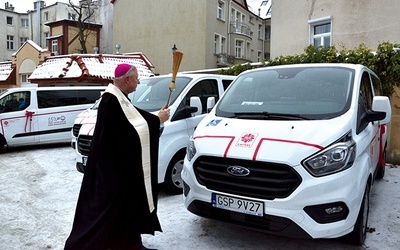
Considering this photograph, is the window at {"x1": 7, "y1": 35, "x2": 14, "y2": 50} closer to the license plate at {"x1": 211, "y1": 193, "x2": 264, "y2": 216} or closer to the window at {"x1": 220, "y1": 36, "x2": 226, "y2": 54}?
the window at {"x1": 220, "y1": 36, "x2": 226, "y2": 54}

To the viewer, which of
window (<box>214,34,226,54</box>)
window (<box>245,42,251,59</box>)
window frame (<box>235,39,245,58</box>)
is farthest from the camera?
window (<box>245,42,251,59</box>)

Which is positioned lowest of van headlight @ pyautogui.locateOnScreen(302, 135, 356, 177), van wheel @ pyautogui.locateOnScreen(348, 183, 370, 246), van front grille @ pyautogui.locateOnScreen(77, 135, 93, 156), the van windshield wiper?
van wheel @ pyautogui.locateOnScreen(348, 183, 370, 246)

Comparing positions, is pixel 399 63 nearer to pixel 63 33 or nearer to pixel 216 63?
pixel 216 63

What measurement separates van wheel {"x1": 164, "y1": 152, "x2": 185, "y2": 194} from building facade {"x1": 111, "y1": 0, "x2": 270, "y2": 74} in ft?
69.7

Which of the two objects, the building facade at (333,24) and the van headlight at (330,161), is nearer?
the van headlight at (330,161)

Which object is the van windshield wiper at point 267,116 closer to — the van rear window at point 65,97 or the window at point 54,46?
the van rear window at point 65,97

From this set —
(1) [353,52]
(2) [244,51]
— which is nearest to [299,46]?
(1) [353,52]

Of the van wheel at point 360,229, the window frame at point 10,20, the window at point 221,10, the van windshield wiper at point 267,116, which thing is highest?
the window frame at point 10,20

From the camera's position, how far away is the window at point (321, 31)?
13.1 meters

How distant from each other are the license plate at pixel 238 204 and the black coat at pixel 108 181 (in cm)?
78

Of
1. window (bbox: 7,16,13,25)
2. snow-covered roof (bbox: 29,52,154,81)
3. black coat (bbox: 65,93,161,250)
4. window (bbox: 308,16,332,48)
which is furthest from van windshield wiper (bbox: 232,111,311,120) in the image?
window (bbox: 7,16,13,25)

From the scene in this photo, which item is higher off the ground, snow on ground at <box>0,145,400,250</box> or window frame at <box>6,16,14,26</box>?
window frame at <box>6,16,14,26</box>

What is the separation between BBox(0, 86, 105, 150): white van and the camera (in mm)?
10391

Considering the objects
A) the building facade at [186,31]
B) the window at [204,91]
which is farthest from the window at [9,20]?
the window at [204,91]
